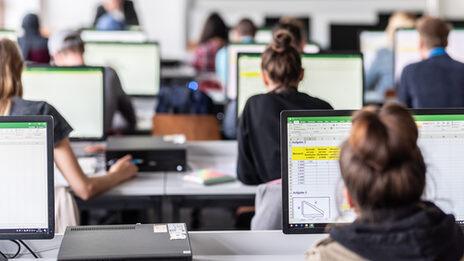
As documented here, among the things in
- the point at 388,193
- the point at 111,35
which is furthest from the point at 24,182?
the point at 111,35

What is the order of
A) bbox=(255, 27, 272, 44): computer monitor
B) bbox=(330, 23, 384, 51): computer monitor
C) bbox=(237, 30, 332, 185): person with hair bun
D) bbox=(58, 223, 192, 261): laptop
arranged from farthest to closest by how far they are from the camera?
bbox=(330, 23, 384, 51): computer monitor
bbox=(255, 27, 272, 44): computer monitor
bbox=(237, 30, 332, 185): person with hair bun
bbox=(58, 223, 192, 261): laptop

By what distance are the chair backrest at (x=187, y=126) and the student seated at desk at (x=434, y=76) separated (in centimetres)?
122

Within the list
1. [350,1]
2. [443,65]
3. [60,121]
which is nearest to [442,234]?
[60,121]

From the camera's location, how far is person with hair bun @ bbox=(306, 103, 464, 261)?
4.88 ft

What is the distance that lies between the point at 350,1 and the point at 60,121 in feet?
27.1

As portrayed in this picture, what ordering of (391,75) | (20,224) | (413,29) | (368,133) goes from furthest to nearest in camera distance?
(391,75) < (413,29) < (20,224) < (368,133)

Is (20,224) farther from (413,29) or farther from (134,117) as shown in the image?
→ (413,29)

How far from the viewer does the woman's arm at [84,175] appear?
283 centimetres

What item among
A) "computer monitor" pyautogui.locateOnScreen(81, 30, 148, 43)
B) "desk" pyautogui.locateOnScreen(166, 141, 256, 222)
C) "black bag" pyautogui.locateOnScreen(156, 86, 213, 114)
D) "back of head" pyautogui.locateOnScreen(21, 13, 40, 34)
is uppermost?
"back of head" pyautogui.locateOnScreen(21, 13, 40, 34)

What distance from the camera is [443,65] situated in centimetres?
458

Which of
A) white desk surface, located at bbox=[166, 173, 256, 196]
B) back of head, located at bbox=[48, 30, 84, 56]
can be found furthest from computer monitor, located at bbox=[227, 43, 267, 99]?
white desk surface, located at bbox=[166, 173, 256, 196]

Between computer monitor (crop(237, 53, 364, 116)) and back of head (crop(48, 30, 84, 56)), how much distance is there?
999 millimetres

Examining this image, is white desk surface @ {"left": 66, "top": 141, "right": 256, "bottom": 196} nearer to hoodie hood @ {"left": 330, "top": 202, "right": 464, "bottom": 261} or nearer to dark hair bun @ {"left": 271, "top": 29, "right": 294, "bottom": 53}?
dark hair bun @ {"left": 271, "top": 29, "right": 294, "bottom": 53}

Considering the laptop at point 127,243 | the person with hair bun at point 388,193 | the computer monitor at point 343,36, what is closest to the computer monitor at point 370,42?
the computer monitor at point 343,36
